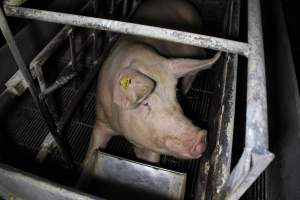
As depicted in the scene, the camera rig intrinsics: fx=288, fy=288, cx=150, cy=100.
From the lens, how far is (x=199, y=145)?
5.76 ft

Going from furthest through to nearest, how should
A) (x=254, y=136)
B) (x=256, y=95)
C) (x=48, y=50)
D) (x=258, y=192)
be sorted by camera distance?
(x=258, y=192) < (x=48, y=50) < (x=256, y=95) < (x=254, y=136)

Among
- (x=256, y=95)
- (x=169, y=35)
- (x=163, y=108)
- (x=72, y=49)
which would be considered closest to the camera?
(x=256, y=95)

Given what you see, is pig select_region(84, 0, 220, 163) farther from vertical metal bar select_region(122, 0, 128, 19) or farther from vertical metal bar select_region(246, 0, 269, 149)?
vertical metal bar select_region(122, 0, 128, 19)

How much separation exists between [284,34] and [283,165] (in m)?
1.16

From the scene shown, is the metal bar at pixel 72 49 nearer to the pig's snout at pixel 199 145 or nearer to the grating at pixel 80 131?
the grating at pixel 80 131

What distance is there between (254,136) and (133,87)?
86 cm

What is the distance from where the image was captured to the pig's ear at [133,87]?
1600 millimetres

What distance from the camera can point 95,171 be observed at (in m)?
2.01

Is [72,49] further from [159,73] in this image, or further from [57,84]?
[159,73]

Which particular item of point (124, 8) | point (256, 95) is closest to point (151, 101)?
point (256, 95)

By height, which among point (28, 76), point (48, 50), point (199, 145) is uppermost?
point (28, 76)

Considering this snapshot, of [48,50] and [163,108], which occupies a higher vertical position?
[48,50]

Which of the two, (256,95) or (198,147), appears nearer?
(256,95)

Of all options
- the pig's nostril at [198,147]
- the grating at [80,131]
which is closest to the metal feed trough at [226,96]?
the pig's nostril at [198,147]
